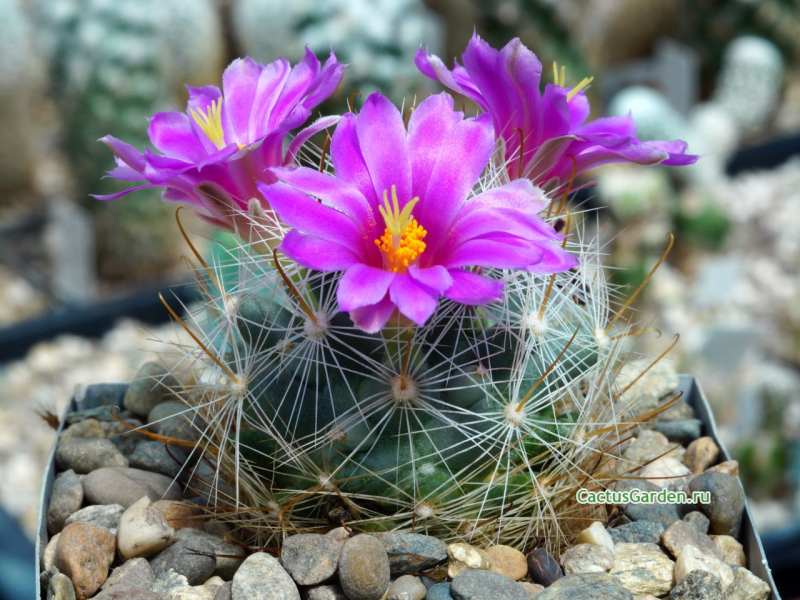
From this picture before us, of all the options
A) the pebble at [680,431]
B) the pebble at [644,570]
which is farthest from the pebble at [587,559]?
the pebble at [680,431]

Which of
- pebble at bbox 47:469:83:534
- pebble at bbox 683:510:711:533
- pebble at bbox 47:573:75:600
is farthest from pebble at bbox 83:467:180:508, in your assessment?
pebble at bbox 683:510:711:533

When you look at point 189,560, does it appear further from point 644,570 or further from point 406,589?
point 644,570

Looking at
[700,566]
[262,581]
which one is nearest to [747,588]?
[700,566]

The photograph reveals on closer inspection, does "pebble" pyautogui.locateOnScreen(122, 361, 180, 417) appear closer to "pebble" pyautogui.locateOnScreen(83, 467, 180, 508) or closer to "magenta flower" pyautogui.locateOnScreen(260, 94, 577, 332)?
"pebble" pyautogui.locateOnScreen(83, 467, 180, 508)

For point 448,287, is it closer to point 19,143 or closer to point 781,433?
point 781,433

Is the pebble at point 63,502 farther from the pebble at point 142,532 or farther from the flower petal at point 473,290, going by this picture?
the flower petal at point 473,290
